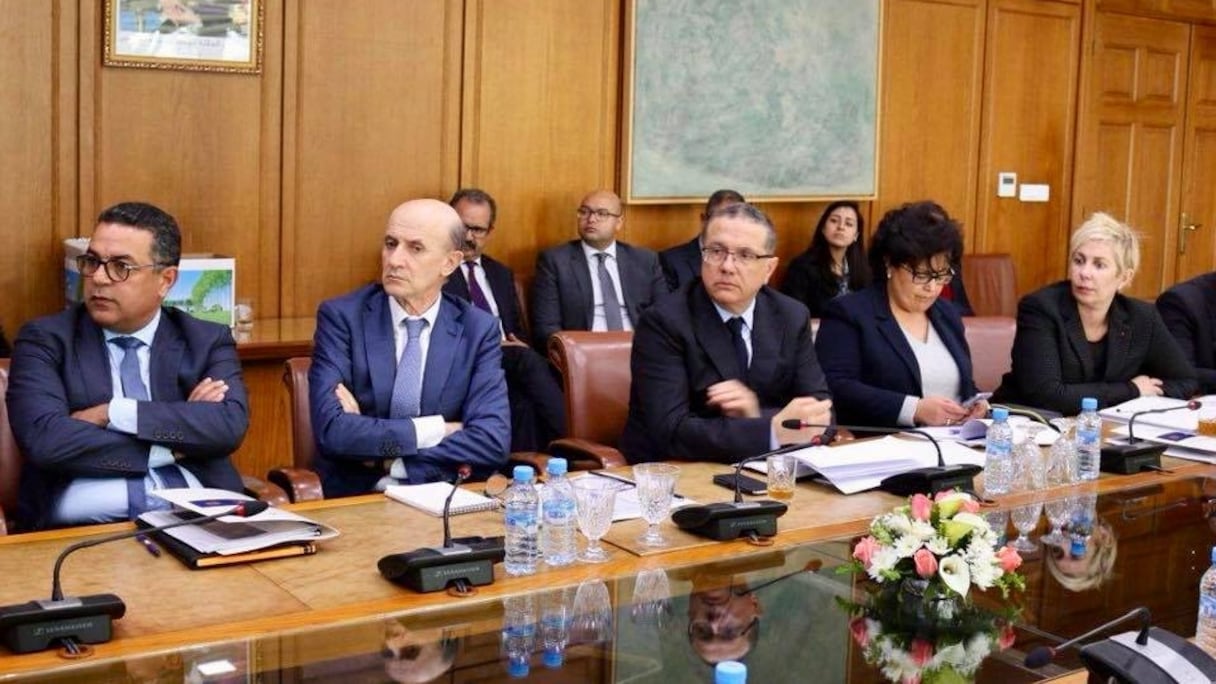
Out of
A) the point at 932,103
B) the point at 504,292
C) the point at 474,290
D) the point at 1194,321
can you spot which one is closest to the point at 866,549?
the point at 1194,321

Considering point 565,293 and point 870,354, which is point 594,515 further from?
point 565,293

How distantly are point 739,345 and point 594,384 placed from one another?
17.6 inches

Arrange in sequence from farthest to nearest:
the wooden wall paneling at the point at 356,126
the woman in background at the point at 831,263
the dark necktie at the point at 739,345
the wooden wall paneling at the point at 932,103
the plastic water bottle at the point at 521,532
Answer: the wooden wall paneling at the point at 932,103, the woman in background at the point at 831,263, the wooden wall paneling at the point at 356,126, the dark necktie at the point at 739,345, the plastic water bottle at the point at 521,532

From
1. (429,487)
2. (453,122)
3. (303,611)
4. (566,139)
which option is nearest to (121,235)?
(429,487)

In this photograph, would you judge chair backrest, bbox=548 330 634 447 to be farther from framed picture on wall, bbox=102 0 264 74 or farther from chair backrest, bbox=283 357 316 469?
framed picture on wall, bbox=102 0 264 74

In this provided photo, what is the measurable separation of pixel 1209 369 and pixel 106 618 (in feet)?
13.4

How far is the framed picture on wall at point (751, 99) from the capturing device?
732 centimetres

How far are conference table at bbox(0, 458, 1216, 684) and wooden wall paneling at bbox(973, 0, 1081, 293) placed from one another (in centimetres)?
596

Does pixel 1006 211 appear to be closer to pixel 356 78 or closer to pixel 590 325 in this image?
pixel 590 325

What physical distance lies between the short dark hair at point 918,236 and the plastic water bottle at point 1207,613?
1.89 metres

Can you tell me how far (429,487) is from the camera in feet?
10.6

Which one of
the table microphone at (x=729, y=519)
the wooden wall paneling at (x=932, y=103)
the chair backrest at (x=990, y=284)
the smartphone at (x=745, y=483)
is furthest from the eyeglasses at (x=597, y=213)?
the table microphone at (x=729, y=519)

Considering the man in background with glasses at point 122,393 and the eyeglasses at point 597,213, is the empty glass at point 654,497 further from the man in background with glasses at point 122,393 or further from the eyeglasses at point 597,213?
the eyeglasses at point 597,213

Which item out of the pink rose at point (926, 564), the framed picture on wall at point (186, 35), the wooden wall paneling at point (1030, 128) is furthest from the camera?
the wooden wall paneling at point (1030, 128)
